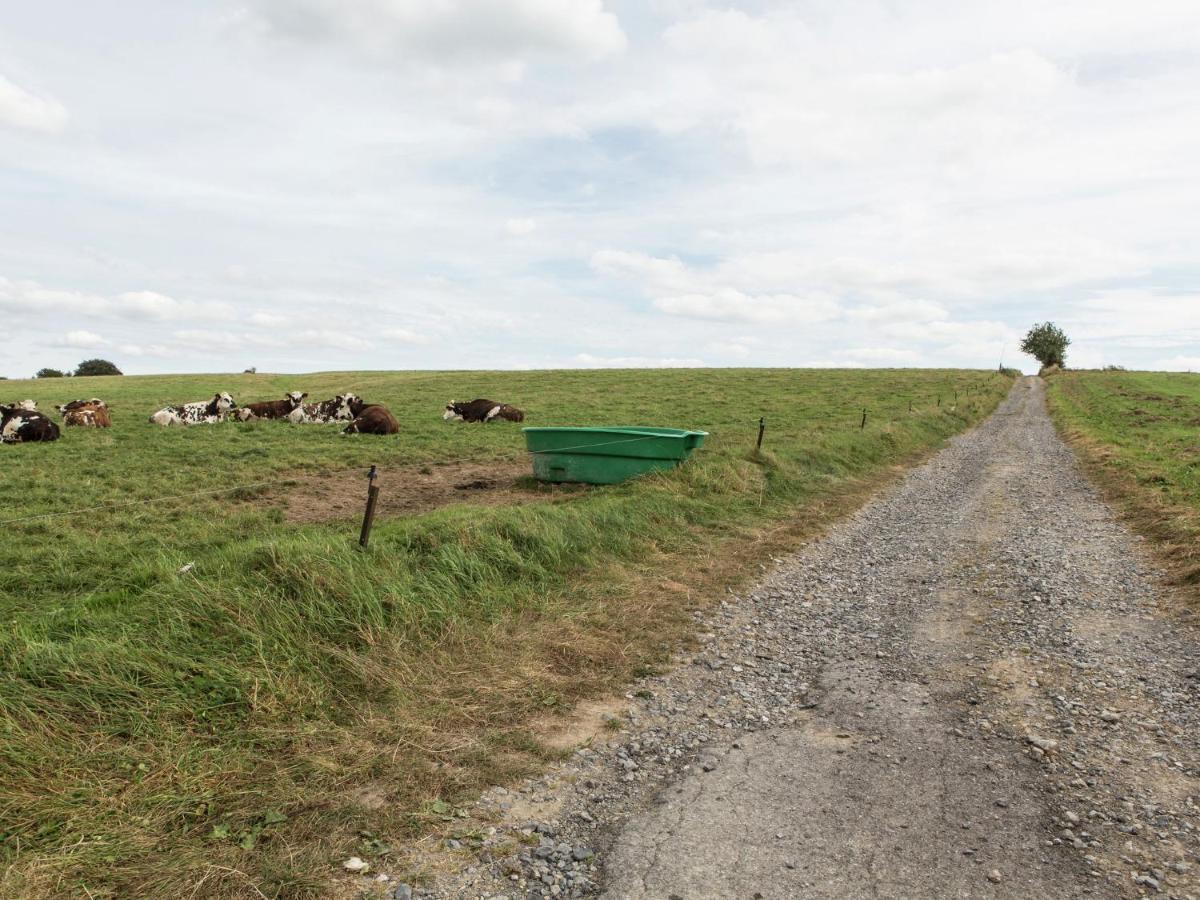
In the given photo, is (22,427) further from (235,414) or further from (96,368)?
(96,368)

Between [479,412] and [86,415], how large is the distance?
11369 mm

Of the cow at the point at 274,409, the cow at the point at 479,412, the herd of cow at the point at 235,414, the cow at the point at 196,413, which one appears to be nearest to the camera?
the herd of cow at the point at 235,414

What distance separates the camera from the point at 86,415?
19.8 meters

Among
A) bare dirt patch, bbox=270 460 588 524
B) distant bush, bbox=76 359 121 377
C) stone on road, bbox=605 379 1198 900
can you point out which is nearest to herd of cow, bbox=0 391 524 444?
bare dirt patch, bbox=270 460 588 524

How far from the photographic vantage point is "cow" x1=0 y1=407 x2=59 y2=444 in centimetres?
1655

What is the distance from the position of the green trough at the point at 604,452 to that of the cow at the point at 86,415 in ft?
48.0

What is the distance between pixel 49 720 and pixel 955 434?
98.9 ft

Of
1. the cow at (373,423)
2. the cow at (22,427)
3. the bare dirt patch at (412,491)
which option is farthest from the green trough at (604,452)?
the cow at (22,427)

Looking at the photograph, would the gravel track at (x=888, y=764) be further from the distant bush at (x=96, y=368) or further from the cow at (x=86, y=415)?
the distant bush at (x=96, y=368)

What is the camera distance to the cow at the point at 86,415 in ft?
64.5

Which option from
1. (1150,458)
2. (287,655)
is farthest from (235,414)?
(1150,458)

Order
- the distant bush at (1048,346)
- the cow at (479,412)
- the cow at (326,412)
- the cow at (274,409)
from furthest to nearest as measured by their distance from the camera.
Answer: the distant bush at (1048,346), the cow at (479,412), the cow at (274,409), the cow at (326,412)

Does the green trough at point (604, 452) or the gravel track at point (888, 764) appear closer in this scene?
the gravel track at point (888, 764)

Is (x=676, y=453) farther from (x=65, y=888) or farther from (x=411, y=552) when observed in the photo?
(x=65, y=888)
